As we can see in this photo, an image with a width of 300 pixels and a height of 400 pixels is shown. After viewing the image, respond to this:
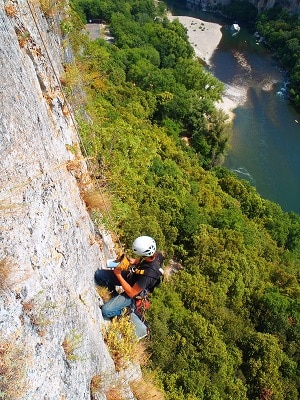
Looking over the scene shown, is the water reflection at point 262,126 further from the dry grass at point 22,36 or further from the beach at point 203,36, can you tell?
the dry grass at point 22,36

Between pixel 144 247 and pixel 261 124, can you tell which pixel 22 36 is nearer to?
pixel 144 247

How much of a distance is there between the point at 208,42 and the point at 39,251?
2911 inches

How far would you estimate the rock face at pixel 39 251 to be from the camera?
5117 mm

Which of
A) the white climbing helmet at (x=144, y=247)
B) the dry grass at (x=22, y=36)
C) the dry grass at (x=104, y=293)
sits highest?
the dry grass at (x=22, y=36)

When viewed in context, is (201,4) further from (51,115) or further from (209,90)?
(51,115)

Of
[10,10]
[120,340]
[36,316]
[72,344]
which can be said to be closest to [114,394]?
[120,340]

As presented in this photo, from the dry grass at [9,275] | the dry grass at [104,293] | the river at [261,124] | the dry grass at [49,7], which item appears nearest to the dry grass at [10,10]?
the dry grass at [49,7]

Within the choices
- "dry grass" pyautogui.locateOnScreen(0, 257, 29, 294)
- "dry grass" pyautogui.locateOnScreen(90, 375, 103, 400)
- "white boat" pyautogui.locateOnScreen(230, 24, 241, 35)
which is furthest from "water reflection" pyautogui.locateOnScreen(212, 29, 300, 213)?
"dry grass" pyautogui.locateOnScreen(0, 257, 29, 294)

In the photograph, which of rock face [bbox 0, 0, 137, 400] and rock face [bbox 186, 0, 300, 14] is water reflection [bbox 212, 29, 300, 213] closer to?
rock face [bbox 186, 0, 300, 14]

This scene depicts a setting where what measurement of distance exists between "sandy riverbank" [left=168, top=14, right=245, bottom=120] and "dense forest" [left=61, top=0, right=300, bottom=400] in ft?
49.2

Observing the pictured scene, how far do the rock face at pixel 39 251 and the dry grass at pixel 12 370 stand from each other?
0.4 inches

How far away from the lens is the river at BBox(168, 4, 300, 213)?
136ft

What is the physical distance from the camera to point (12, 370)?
15.6 ft

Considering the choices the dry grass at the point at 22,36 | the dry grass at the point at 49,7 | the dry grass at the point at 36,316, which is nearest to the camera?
the dry grass at the point at 36,316
